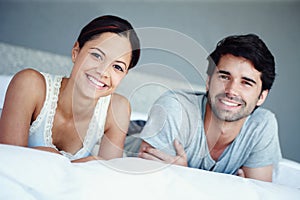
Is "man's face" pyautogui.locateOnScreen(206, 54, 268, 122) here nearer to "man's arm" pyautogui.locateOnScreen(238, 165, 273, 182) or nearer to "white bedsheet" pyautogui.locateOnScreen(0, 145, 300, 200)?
"man's arm" pyautogui.locateOnScreen(238, 165, 273, 182)

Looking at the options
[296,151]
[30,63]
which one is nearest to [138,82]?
[30,63]

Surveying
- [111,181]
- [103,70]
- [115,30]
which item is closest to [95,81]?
[103,70]

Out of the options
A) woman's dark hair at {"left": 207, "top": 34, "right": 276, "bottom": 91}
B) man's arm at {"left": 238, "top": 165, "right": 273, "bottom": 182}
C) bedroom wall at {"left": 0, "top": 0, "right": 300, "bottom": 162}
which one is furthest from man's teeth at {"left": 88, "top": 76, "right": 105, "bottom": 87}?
bedroom wall at {"left": 0, "top": 0, "right": 300, "bottom": 162}

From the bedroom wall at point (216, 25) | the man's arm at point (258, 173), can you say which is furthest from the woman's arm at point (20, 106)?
the bedroom wall at point (216, 25)

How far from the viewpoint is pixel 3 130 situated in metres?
0.97

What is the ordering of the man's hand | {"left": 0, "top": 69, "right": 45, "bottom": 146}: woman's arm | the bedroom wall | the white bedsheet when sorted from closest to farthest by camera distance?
the white bedsheet → {"left": 0, "top": 69, "right": 45, "bottom": 146}: woman's arm → the man's hand → the bedroom wall

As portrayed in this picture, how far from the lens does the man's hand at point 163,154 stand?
1073 mm

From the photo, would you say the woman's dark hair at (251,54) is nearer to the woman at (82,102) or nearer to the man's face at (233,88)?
the man's face at (233,88)

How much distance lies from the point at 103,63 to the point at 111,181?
0.39m

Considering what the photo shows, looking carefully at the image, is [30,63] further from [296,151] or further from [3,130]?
[296,151]

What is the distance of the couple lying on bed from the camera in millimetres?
1033

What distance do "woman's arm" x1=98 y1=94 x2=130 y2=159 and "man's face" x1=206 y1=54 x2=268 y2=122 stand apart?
0.26m

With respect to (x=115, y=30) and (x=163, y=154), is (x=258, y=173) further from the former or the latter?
(x=115, y=30)

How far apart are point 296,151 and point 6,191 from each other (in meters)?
1.72
